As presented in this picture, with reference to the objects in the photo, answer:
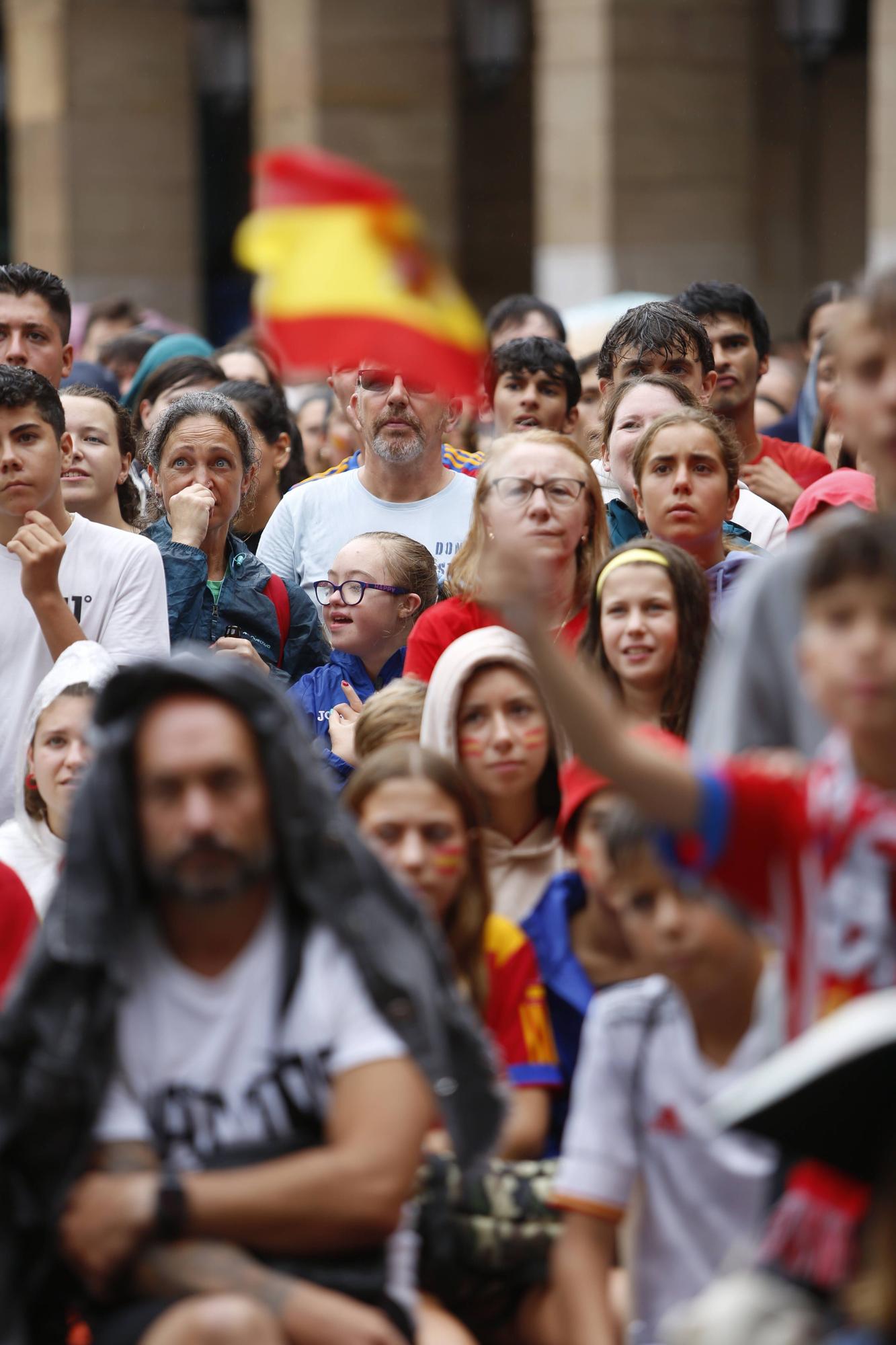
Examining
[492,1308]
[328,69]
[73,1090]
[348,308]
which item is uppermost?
[328,69]

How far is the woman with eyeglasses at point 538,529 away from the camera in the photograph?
500 centimetres

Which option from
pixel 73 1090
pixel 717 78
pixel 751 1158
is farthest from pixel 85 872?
pixel 717 78

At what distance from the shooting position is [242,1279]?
2967mm

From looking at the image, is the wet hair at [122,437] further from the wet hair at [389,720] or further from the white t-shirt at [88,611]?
the wet hair at [389,720]

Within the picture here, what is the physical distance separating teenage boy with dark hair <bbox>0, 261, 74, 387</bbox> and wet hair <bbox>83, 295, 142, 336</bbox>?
411cm

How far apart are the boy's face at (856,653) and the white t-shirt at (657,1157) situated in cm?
81

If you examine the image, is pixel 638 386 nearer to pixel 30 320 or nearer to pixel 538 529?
pixel 538 529

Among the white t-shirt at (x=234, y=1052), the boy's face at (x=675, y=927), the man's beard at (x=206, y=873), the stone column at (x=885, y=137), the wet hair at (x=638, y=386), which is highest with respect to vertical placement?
the stone column at (x=885, y=137)

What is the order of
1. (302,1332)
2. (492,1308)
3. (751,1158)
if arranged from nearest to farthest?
(302,1332)
(751,1158)
(492,1308)

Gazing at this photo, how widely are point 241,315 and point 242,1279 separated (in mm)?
17692

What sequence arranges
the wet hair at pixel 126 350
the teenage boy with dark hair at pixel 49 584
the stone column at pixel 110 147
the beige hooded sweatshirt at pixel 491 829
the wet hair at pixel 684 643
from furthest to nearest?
the stone column at pixel 110 147, the wet hair at pixel 126 350, the teenage boy with dark hair at pixel 49 584, the wet hair at pixel 684 643, the beige hooded sweatshirt at pixel 491 829

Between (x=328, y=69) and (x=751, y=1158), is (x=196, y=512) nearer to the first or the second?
(x=751, y=1158)

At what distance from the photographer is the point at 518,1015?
3.83 meters

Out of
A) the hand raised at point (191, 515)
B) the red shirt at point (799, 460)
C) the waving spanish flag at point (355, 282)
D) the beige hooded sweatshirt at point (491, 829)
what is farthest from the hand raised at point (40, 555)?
the red shirt at point (799, 460)
